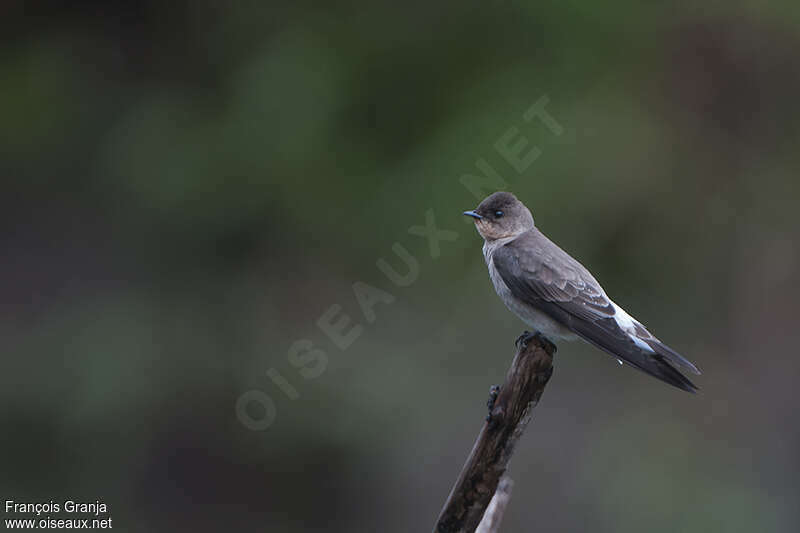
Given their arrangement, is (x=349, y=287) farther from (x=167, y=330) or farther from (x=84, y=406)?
(x=84, y=406)

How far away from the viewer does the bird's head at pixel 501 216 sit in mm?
4910

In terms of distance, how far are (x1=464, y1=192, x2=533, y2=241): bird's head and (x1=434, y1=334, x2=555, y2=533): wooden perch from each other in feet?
4.95

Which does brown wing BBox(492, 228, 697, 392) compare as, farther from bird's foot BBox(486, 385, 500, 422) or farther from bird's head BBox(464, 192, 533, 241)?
bird's foot BBox(486, 385, 500, 422)

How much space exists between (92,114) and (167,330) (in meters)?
2.67

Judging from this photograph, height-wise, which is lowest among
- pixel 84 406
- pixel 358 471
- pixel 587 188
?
pixel 84 406

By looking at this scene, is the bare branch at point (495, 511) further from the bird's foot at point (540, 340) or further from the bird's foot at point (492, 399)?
the bird's foot at point (540, 340)

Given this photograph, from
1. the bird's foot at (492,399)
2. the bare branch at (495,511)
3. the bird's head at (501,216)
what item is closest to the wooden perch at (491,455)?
the bird's foot at (492,399)

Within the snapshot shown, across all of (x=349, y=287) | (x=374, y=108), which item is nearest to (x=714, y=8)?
(x=374, y=108)

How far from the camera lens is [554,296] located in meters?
4.38

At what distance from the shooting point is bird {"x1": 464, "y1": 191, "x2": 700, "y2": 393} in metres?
4.02

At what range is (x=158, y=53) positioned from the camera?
9.37 meters

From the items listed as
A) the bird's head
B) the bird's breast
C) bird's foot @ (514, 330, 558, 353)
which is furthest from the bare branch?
the bird's head

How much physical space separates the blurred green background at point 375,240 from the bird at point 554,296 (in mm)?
3136

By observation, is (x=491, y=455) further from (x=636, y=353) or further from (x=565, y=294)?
(x=565, y=294)
